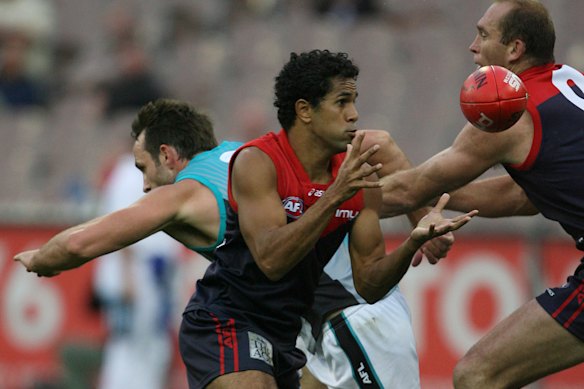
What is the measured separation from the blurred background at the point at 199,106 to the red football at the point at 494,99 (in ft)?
11.4

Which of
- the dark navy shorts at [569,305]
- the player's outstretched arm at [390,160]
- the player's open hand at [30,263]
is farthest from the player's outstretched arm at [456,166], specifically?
the player's open hand at [30,263]

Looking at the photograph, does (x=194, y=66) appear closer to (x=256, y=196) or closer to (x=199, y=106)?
(x=199, y=106)

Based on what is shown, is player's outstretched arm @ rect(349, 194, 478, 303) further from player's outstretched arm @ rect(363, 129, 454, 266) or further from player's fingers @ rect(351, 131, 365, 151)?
player's outstretched arm @ rect(363, 129, 454, 266)

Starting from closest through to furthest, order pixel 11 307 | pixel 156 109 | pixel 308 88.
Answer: pixel 308 88
pixel 156 109
pixel 11 307

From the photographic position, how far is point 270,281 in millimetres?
6125

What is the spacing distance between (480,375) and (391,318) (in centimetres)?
94

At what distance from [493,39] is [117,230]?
2.18m

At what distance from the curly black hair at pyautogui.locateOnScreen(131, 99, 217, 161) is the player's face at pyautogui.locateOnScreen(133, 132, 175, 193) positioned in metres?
0.03

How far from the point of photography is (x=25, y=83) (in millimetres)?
14914

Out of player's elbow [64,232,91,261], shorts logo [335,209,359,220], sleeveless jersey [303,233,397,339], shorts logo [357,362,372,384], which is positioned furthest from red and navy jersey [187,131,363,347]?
shorts logo [357,362,372,384]

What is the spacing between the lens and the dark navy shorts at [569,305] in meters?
6.42

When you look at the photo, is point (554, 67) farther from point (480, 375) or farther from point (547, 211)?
point (480, 375)

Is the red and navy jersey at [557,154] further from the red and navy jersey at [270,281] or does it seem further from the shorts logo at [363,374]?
the shorts logo at [363,374]

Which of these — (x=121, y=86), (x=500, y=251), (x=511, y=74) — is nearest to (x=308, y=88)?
(x=511, y=74)
